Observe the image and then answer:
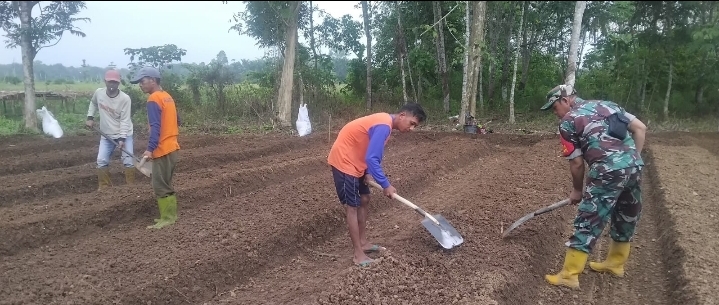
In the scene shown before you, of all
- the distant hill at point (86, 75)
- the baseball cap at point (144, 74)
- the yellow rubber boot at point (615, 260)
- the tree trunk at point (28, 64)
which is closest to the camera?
the yellow rubber boot at point (615, 260)

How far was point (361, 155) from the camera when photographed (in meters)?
4.11

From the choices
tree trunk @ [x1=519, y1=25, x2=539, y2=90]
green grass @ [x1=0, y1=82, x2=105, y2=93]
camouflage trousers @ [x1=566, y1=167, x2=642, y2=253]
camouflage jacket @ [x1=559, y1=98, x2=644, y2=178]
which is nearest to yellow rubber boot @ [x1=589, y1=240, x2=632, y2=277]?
camouflage trousers @ [x1=566, y1=167, x2=642, y2=253]

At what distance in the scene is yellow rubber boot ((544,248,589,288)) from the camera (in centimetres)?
401

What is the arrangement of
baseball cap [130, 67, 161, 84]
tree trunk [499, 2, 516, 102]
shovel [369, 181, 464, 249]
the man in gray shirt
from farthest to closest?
tree trunk [499, 2, 516, 102] < the man in gray shirt < baseball cap [130, 67, 161, 84] < shovel [369, 181, 464, 249]

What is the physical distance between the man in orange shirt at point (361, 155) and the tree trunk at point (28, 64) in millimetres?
9030

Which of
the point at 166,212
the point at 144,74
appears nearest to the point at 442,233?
the point at 166,212

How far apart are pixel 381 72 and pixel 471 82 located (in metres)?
5.54

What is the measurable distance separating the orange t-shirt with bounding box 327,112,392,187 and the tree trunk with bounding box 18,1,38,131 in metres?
9.01

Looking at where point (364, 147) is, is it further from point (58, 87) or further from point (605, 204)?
point (58, 87)

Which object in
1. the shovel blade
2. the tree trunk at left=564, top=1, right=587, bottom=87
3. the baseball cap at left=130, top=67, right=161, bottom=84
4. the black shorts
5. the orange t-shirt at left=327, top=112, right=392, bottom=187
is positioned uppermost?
the tree trunk at left=564, top=1, right=587, bottom=87

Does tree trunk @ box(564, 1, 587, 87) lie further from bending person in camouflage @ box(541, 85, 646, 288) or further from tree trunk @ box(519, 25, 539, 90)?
tree trunk @ box(519, 25, 539, 90)

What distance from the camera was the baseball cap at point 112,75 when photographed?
6184 millimetres

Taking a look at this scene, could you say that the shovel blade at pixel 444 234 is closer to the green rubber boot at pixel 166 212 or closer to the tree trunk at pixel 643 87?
the green rubber boot at pixel 166 212

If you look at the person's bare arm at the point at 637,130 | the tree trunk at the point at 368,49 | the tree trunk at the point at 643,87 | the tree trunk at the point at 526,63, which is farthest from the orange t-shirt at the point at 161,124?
the tree trunk at the point at 643,87
